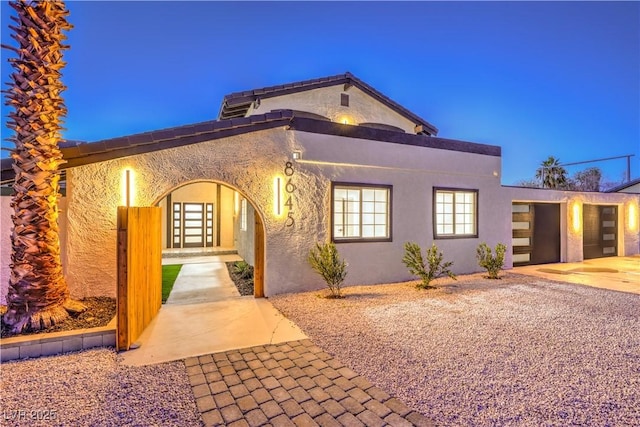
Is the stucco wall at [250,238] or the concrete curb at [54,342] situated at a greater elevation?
the stucco wall at [250,238]

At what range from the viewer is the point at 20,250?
481 cm

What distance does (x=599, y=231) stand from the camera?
1429 centimetres

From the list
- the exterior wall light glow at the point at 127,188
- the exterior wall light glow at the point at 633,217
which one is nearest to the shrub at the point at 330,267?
the exterior wall light glow at the point at 127,188

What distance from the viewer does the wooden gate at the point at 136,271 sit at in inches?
181

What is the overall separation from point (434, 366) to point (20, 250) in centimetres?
641

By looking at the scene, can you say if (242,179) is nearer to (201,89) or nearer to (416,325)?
(416,325)

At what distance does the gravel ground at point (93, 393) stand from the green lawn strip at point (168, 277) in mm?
3366

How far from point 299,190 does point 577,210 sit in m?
12.5

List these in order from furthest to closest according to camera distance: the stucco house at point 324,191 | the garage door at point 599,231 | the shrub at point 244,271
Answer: the garage door at point 599,231 < the shrub at point 244,271 < the stucco house at point 324,191

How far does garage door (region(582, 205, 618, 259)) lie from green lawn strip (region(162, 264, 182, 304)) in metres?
16.7

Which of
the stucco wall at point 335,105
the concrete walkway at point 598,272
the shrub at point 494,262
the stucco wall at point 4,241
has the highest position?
the stucco wall at point 335,105

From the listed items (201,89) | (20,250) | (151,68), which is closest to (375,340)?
(20,250)

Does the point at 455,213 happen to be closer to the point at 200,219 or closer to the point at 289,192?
the point at 289,192

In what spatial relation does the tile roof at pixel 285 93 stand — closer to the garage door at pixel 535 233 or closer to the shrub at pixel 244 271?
the shrub at pixel 244 271
